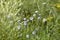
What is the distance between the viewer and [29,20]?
315 centimetres

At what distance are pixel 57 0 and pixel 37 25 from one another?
65cm

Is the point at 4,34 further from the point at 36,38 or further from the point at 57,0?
the point at 57,0

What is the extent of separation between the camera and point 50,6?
3299mm

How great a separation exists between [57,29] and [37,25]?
28cm

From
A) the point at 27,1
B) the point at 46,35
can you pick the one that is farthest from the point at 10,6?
the point at 46,35

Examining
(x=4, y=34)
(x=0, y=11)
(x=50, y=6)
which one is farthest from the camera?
(x=50, y=6)

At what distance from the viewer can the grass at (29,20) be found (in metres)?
2.89

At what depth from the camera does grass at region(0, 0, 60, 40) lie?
2889 mm

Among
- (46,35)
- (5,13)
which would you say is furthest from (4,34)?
(46,35)

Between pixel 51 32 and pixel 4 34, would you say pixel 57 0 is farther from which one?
pixel 4 34

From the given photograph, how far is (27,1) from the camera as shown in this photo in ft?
11.2

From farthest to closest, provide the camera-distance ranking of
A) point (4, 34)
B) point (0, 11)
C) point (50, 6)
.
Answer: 1. point (50, 6)
2. point (0, 11)
3. point (4, 34)

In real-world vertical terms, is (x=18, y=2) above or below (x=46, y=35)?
above

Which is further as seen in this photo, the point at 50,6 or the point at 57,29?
the point at 50,6
